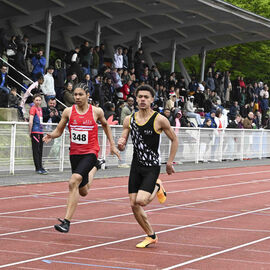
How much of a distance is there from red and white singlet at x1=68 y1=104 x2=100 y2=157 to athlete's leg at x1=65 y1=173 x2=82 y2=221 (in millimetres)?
432

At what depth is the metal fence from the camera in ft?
61.5

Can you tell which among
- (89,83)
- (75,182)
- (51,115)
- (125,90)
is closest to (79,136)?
(75,182)

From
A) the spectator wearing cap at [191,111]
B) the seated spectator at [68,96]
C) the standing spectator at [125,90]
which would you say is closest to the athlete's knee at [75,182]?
the seated spectator at [68,96]

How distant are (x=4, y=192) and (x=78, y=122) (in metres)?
5.17

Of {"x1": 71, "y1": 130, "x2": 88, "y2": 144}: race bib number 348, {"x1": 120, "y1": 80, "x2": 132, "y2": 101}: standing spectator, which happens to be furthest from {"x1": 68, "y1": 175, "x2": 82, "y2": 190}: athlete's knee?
{"x1": 120, "y1": 80, "x2": 132, "y2": 101}: standing spectator

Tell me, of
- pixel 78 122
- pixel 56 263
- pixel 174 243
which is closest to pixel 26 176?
pixel 78 122

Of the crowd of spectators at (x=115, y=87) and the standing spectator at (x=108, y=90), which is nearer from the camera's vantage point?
the crowd of spectators at (x=115, y=87)

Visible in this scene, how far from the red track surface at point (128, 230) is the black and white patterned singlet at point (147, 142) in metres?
1.06

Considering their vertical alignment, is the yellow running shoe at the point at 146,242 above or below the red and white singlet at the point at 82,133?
below

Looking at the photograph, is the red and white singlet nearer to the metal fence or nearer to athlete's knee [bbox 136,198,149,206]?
athlete's knee [bbox 136,198,149,206]

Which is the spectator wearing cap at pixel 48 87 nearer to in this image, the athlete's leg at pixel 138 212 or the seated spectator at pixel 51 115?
the seated spectator at pixel 51 115

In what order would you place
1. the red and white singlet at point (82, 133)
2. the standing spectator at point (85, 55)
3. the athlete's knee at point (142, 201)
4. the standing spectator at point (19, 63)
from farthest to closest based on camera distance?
the standing spectator at point (85, 55)
the standing spectator at point (19, 63)
the red and white singlet at point (82, 133)
the athlete's knee at point (142, 201)

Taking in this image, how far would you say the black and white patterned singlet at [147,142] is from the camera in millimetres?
9570

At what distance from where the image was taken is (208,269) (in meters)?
8.09
